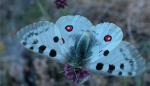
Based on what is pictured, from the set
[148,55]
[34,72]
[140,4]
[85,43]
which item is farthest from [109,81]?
[85,43]

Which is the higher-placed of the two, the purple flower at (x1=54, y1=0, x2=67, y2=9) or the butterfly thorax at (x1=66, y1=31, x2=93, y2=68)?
the purple flower at (x1=54, y1=0, x2=67, y2=9)

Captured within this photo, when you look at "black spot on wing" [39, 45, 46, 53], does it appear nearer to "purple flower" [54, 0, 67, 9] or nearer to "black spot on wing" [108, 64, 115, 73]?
"black spot on wing" [108, 64, 115, 73]

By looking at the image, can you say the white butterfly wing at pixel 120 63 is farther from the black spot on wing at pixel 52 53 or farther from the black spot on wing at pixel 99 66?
the black spot on wing at pixel 52 53

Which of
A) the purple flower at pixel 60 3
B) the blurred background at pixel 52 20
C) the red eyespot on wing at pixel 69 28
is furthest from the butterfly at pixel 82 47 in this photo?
the blurred background at pixel 52 20

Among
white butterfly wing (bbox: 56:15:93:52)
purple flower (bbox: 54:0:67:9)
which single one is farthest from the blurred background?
white butterfly wing (bbox: 56:15:93:52)

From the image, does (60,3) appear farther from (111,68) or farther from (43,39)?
(111,68)

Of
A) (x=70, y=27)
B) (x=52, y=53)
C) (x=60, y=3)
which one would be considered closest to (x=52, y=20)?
(x=60, y=3)

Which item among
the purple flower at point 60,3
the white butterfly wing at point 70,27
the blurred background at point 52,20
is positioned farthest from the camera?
the blurred background at point 52,20
